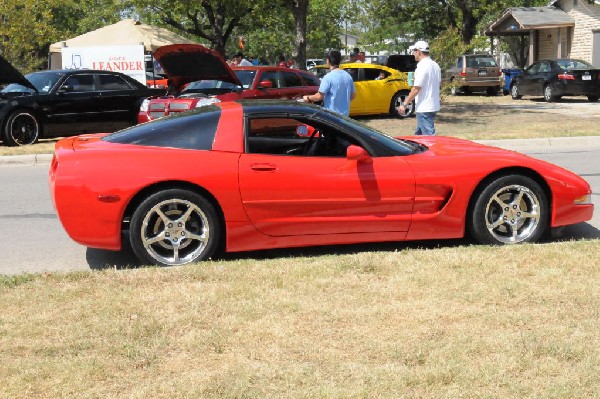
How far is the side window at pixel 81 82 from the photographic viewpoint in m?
16.8

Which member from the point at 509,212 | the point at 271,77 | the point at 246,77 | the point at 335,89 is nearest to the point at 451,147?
the point at 509,212

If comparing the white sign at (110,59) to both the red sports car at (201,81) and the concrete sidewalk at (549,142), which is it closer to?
the red sports car at (201,81)

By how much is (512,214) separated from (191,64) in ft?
30.3

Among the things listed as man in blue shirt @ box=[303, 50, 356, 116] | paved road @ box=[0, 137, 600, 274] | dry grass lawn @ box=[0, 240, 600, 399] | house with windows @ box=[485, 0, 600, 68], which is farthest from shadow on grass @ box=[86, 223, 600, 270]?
house with windows @ box=[485, 0, 600, 68]

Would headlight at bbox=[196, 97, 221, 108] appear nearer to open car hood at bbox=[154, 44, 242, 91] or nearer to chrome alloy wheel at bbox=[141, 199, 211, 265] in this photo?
open car hood at bbox=[154, 44, 242, 91]

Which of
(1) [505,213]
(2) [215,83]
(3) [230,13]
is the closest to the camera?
(1) [505,213]

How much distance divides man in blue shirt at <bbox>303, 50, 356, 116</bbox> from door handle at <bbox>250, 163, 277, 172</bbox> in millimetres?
4017

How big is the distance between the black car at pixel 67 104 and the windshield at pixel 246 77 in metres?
1.66

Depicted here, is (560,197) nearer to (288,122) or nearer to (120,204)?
(288,122)

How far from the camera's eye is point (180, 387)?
4043 mm

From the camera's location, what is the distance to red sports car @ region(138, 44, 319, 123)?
14.8 metres

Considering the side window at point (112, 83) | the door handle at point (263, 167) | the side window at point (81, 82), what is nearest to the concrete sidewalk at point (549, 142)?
the side window at point (112, 83)

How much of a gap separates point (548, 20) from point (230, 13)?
14975mm

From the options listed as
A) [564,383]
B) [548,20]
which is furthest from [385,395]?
[548,20]
